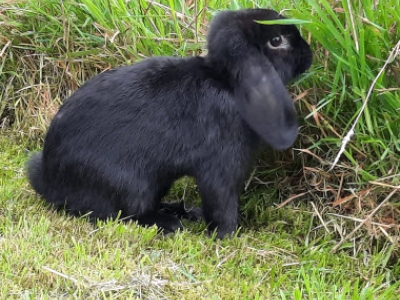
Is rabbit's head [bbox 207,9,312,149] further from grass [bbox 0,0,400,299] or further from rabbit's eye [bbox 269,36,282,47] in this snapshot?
grass [bbox 0,0,400,299]

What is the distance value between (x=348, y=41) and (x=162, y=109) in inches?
32.3

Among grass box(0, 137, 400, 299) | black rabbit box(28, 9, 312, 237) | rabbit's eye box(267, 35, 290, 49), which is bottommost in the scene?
grass box(0, 137, 400, 299)

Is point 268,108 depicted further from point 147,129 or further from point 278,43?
point 147,129

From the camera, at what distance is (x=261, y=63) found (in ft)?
9.00

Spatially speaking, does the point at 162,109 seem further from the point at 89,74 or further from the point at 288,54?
the point at 89,74

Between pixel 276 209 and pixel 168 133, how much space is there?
0.64 metres

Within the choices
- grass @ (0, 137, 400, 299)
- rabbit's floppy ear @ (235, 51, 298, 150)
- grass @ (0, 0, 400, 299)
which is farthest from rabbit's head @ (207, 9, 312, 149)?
grass @ (0, 137, 400, 299)

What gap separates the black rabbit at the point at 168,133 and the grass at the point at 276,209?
14cm

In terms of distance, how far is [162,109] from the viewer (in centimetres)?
278

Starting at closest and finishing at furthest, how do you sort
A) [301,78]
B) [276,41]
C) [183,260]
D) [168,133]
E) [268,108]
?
[183,260] < [268,108] < [168,133] < [276,41] < [301,78]

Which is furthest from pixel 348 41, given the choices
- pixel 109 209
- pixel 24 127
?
pixel 24 127

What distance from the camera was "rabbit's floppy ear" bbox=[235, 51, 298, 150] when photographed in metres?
2.67

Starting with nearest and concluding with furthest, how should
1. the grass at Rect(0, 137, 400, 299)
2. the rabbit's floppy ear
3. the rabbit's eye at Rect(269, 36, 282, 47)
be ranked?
the grass at Rect(0, 137, 400, 299) → the rabbit's floppy ear → the rabbit's eye at Rect(269, 36, 282, 47)

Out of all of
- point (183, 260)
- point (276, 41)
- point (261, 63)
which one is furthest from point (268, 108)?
point (183, 260)
